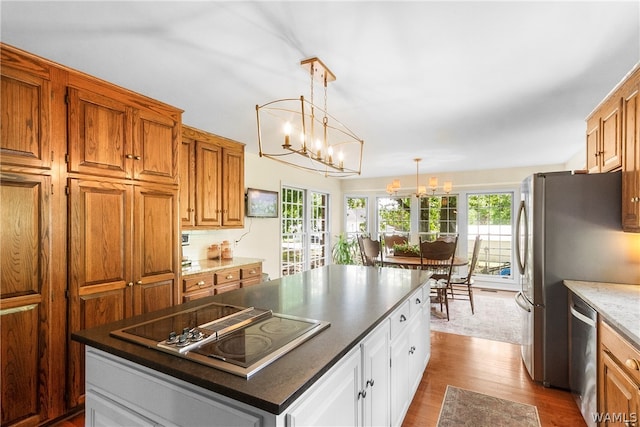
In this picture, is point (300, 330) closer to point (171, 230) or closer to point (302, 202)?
point (171, 230)

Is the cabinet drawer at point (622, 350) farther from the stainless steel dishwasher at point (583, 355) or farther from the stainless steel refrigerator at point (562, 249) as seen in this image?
the stainless steel refrigerator at point (562, 249)

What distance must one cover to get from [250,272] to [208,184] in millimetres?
1139

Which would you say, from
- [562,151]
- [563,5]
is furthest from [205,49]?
[562,151]

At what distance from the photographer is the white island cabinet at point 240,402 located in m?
0.95

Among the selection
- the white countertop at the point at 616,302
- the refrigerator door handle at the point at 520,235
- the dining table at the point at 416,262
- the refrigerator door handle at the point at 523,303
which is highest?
the refrigerator door handle at the point at 520,235

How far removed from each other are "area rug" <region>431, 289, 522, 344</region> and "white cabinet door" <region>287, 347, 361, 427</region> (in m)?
2.90

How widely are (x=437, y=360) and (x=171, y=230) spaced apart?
9.05 ft

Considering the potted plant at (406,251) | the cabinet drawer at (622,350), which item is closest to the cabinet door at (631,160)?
the cabinet drawer at (622,350)

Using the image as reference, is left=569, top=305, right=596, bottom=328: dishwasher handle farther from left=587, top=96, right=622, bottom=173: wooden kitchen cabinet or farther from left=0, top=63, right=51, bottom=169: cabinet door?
left=0, top=63, right=51, bottom=169: cabinet door

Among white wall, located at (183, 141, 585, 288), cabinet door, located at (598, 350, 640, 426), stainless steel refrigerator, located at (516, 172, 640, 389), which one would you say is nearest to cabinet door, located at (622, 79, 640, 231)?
stainless steel refrigerator, located at (516, 172, 640, 389)

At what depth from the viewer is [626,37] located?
170 cm

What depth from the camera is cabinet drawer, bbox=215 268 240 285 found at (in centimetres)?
332

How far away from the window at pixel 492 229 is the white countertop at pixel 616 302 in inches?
160

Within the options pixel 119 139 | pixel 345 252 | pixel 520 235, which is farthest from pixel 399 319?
pixel 345 252
